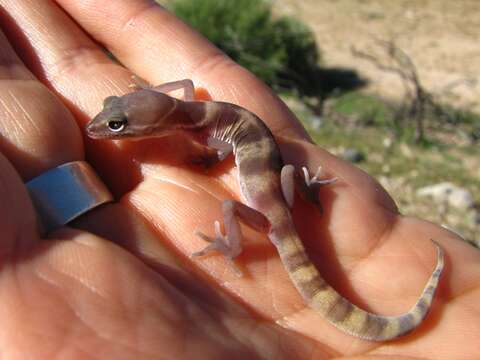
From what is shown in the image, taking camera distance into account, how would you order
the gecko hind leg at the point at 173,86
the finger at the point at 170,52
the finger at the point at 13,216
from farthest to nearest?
the finger at the point at 170,52, the gecko hind leg at the point at 173,86, the finger at the point at 13,216

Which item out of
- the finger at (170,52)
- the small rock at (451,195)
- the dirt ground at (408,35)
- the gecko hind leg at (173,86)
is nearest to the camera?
the gecko hind leg at (173,86)

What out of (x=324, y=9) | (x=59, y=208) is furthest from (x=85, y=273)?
(x=324, y=9)

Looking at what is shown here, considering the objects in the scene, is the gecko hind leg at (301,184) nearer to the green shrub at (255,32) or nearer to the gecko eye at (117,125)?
the gecko eye at (117,125)

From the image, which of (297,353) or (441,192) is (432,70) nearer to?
(441,192)

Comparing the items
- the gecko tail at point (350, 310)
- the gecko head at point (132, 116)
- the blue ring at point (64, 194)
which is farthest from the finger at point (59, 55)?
the gecko tail at point (350, 310)

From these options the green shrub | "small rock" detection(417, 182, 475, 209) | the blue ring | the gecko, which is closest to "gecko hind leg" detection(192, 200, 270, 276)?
the gecko

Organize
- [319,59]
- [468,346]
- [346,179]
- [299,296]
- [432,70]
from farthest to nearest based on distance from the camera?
1. [319,59]
2. [432,70]
3. [346,179]
4. [299,296]
5. [468,346]

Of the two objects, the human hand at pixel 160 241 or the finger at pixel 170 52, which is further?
the finger at pixel 170 52
